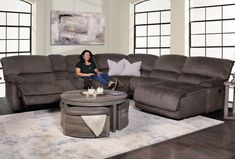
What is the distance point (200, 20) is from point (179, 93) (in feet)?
9.21

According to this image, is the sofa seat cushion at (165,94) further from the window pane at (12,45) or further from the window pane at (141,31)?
the window pane at (12,45)

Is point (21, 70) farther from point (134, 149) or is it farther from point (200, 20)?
point (200, 20)

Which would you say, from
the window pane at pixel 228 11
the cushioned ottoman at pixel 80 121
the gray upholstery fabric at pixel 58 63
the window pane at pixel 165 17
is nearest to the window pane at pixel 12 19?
the gray upholstery fabric at pixel 58 63

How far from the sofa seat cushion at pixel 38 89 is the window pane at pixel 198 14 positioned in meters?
3.54

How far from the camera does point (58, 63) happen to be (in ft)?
20.5

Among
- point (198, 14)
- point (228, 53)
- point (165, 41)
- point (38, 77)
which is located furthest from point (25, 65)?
point (228, 53)

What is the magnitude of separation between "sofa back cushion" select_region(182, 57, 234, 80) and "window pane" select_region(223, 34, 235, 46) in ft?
3.73

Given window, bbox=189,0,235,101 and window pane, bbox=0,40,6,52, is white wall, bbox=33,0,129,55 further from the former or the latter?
window, bbox=189,0,235,101

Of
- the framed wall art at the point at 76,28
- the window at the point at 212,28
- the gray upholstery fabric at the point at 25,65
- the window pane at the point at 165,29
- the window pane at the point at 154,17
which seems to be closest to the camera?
the gray upholstery fabric at the point at 25,65

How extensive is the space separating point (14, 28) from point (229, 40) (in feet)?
15.7

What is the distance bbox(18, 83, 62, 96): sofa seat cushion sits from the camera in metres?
5.00

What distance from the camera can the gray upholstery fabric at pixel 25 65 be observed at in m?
5.63

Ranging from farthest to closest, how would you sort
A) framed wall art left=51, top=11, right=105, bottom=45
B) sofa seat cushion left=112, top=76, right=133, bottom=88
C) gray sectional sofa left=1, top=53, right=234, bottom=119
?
1. framed wall art left=51, top=11, right=105, bottom=45
2. sofa seat cushion left=112, top=76, right=133, bottom=88
3. gray sectional sofa left=1, top=53, right=234, bottom=119

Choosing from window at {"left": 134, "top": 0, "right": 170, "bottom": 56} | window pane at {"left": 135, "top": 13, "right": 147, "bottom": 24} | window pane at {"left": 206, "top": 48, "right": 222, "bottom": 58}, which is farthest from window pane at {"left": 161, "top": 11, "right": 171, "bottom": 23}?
window pane at {"left": 206, "top": 48, "right": 222, "bottom": 58}
